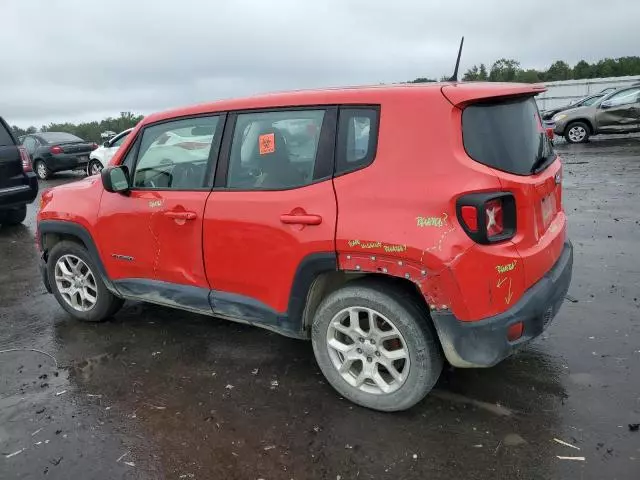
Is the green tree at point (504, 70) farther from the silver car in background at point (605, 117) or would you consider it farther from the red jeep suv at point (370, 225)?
the red jeep suv at point (370, 225)

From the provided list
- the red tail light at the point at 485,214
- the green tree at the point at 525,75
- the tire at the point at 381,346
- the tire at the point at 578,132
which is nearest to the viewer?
the red tail light at the point at 485,214

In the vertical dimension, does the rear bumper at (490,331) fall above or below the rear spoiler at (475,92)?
below

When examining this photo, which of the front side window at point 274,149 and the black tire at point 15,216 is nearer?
the front side window at point 274,149

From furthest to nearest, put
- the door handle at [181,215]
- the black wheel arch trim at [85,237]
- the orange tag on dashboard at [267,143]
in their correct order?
the black wheel arch trim at [85,237], the door handle at [181,215], the orange tag on dashboard at [267,143]

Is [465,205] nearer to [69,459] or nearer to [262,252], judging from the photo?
[262,252]

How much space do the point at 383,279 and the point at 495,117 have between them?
104 centimetres

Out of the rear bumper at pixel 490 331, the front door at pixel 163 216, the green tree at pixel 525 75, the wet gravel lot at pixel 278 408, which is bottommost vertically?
the wet gravel lot at pixel 278 408

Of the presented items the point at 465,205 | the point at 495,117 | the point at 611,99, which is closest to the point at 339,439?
the point at 465,205

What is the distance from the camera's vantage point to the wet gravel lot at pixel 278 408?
8.70ft

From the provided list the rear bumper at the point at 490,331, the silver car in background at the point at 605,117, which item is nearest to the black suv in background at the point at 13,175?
the rear bumper at the point at 490,331

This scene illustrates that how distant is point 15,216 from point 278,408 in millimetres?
8148

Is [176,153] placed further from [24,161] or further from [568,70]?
[568,70]

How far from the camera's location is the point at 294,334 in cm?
328

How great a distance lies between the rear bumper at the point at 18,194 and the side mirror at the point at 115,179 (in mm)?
5304
